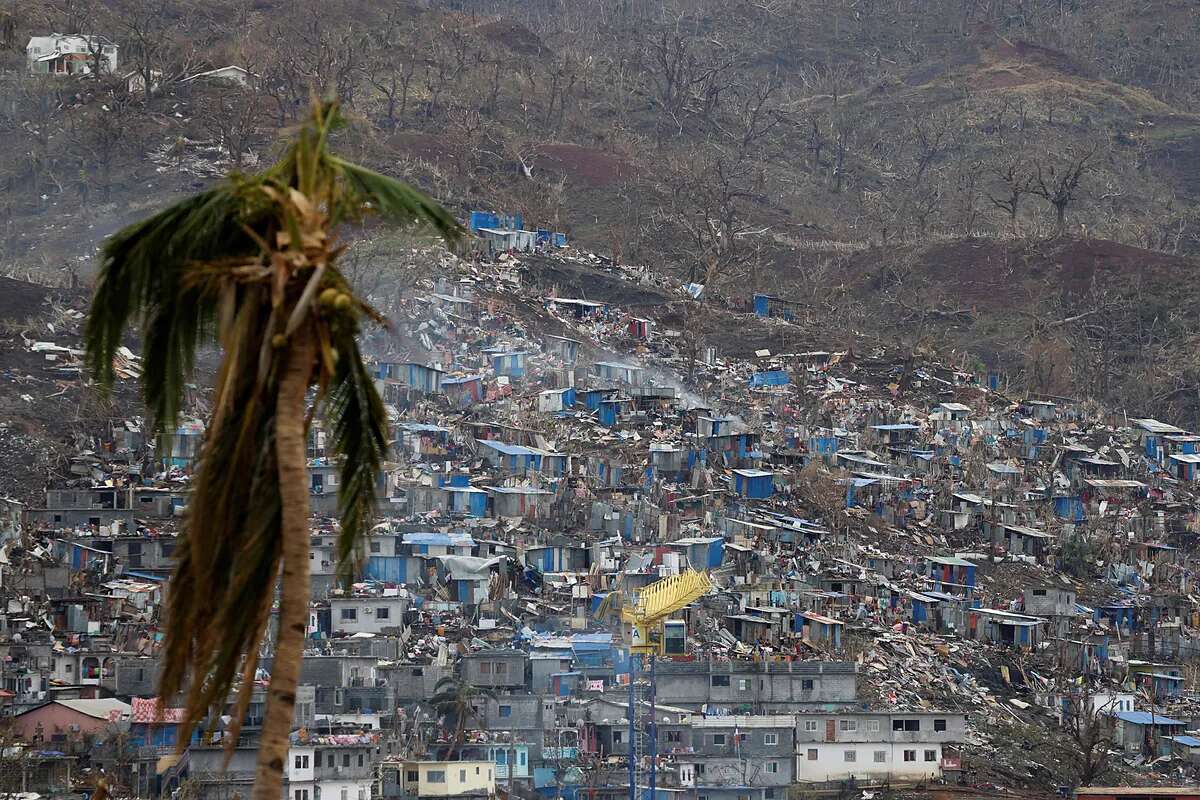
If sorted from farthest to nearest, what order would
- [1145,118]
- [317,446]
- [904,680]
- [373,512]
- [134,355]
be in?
1. [1145,118]
2. [134,355]
3. [317,446]
4. [904,680]
5. [373,512]

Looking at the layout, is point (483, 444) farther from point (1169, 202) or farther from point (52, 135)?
point (1169, 202)

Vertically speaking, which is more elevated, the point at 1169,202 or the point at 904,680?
the point at 1169,202

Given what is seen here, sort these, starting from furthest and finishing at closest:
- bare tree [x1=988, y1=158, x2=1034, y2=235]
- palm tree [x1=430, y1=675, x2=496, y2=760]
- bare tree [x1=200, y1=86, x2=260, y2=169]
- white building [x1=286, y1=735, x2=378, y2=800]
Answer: bare tree [x1=988, y1=158, x2=1034, y2=235] → bare tree [x1=200, y1=86, x2=260, y2=169] → palm tree [x1=430, y1=675, x2=496, y2=760] → white building [x1=286, y1=735, x2=378, y2=800]

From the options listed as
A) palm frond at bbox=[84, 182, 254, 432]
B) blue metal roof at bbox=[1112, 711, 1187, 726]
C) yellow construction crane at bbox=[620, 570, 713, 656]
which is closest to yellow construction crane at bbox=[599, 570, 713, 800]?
yellow construction crane at bbox=[620, 570, 713, 656]

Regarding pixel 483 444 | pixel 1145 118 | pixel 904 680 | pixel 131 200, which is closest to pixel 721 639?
pixel 904 680

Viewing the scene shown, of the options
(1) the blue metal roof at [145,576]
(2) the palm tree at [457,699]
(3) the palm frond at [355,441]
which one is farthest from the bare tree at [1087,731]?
(3) the palm frond at [355,441]

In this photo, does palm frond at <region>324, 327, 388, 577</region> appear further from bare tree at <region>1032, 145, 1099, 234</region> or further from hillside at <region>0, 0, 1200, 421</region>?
bare tree at <region>1032, 145, 1099, 234</region>

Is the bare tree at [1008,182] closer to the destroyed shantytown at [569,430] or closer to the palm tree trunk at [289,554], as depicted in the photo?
the destroyed shantytown at [569,430]
